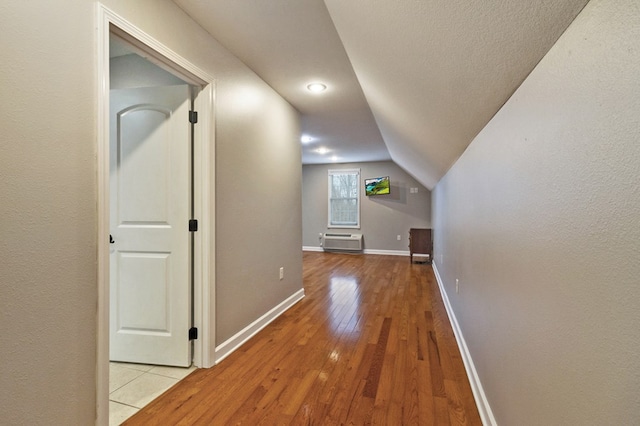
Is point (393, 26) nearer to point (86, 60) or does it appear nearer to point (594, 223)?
point (594, 223)

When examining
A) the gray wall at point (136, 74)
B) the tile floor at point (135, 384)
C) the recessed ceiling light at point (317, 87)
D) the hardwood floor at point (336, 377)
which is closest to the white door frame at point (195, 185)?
the tile floor at point (135, 384)

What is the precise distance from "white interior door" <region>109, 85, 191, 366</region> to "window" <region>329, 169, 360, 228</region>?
6009mm

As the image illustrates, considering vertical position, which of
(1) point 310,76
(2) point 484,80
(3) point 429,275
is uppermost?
(1) point 310,76

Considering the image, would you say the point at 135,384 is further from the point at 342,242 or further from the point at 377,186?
the point at 377,186

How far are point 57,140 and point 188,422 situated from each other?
1.45 meters

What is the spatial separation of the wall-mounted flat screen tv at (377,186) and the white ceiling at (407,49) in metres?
4.13

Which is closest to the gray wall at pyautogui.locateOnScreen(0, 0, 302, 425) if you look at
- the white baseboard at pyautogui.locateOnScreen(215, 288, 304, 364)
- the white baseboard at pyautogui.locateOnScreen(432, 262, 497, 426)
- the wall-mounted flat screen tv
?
the white baseboard at pyautogui.locateOnScreen(215, 288, 304, 364)

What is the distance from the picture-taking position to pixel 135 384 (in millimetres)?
1870

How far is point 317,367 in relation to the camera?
2068mm

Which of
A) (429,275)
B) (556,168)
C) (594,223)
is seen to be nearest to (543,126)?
(556,168)

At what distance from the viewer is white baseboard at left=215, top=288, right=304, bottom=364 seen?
2.20 metres

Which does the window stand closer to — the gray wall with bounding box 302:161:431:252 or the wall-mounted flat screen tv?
the gray wall with bounding box 302:161:431:252

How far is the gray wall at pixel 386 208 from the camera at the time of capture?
725cm

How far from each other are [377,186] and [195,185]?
5.87 metres
